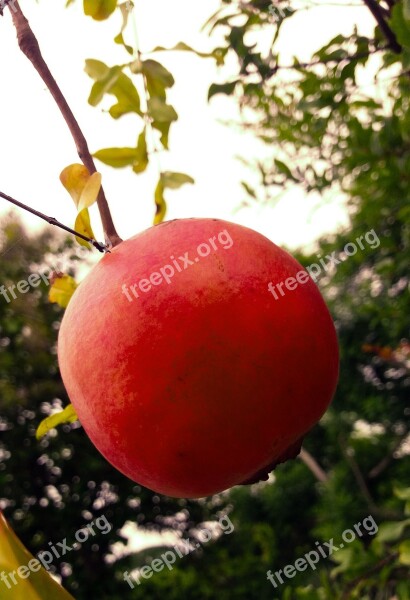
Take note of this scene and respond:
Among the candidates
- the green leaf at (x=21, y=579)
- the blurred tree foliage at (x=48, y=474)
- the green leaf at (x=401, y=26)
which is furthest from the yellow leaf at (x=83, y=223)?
the blurred tree foliage at (x=48, y=474)

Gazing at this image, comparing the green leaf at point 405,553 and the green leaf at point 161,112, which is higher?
the green leaf at point 161,112

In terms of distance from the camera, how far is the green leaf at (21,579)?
0.42 metres

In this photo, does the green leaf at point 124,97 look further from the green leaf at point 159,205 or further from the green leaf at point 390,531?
the green leaf at point 390,531

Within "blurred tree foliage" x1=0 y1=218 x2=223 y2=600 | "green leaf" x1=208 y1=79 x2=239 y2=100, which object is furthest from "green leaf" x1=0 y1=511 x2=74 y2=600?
"blurred tree foliage" x1=0 y1=218 x2=223 y2=600

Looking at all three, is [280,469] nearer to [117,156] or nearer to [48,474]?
[48,474]

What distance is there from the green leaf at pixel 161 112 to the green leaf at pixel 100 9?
92mm

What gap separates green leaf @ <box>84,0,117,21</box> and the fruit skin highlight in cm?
22

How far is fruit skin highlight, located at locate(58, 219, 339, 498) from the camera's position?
0.40m

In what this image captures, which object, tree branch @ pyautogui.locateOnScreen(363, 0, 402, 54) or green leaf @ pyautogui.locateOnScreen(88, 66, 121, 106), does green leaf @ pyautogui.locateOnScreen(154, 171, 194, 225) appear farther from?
tree branch @ pyautogui.locateOnScreen(363, 0, 402, 54)

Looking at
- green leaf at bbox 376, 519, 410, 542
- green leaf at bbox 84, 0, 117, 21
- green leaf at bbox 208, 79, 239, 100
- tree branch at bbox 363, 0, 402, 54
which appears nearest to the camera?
green leaf at bbox 84, 0, 117, 21

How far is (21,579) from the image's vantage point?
426 millimetres

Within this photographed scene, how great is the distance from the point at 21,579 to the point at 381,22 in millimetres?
646

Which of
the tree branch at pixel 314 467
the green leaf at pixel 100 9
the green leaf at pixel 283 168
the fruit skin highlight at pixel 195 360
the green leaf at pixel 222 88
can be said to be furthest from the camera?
the tree branch at pixel 314 467

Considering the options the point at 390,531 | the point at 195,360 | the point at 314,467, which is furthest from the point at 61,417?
the point at 314,467
